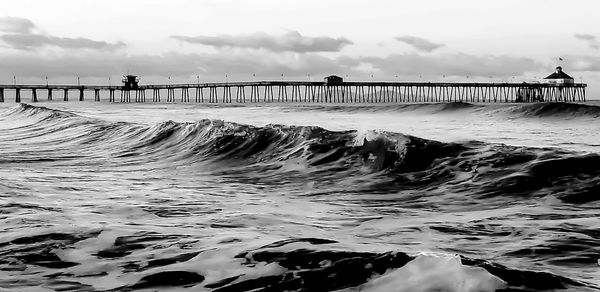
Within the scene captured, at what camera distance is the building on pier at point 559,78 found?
10994 centimetres

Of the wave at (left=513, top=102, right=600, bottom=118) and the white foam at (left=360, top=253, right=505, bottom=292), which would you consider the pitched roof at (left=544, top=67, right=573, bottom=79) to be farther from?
the white foam at (left=360, top=253, right=505, bottom=292)

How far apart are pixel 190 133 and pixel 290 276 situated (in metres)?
16.4

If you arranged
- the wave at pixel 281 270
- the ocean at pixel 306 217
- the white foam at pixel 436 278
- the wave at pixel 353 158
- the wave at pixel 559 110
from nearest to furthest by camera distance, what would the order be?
the white foam at pixel 436 278, the wave at pixel 281 270, the ocean at pixel 306 217, the wave at pixel 353 158, the wave at pixel 559 110

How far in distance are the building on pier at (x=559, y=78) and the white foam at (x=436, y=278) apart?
4460 inches

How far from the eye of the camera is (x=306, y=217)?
7773mm

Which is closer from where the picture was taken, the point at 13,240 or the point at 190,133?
the point at 13,240

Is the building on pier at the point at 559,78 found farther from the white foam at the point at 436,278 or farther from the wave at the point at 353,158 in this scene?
the white foam at the point at 436,278

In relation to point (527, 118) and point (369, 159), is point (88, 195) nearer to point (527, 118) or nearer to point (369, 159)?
point (369, 159)

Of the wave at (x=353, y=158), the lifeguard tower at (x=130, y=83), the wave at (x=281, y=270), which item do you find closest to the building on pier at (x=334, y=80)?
the lifeguard tower at (x=130, y=83)

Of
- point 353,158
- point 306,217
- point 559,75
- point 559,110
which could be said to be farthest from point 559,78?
point 306,217

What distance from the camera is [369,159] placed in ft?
44.0

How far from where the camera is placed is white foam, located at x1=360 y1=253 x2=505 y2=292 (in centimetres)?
399

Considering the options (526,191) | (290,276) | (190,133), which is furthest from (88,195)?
(190,133)

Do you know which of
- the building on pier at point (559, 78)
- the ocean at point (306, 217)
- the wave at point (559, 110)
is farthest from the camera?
the building on pier at point (559, 78)
